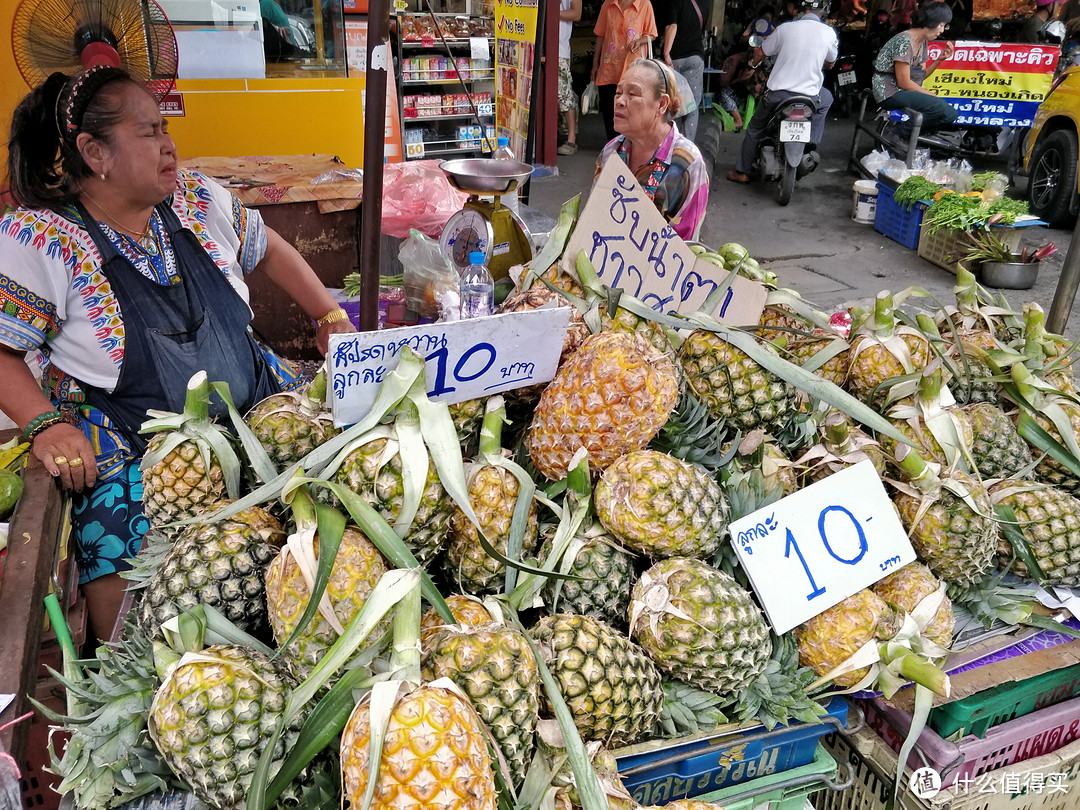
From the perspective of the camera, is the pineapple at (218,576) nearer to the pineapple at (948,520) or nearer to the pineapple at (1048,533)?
the pineapple at (948,520)

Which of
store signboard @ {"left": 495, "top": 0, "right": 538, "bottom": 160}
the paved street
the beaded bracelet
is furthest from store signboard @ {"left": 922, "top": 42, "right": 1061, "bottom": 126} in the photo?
the beaded bracelet

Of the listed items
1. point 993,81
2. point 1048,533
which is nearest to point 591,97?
point 993,81

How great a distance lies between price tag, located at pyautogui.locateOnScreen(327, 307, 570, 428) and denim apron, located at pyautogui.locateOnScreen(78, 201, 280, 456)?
45.3 inches

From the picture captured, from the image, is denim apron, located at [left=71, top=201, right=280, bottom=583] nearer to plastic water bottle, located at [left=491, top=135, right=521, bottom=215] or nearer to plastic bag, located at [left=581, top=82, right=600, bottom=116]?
plastic water bottle, located at [left=491, top=135, right=521, bottom=215]

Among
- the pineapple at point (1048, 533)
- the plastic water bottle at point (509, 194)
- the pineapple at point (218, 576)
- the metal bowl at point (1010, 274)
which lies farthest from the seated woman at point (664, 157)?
the metal bowl at point (1010, 274)

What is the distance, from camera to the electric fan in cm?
248

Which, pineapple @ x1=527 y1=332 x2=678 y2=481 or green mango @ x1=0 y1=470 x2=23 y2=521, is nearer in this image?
pineapple @ x1=527 y1=332 x2=678 y2=481

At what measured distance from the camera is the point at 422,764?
3.18ft

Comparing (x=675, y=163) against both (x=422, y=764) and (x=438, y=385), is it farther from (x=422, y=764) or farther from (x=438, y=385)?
(x=422, y=764)

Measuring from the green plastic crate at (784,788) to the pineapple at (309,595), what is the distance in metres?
0.75

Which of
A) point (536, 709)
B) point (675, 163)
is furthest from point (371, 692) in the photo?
point (675, 163)

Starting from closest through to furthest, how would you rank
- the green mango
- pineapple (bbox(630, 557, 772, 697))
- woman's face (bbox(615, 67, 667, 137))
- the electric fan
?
pineapple (bbox(630, 557, 772, 697)) < the green mango < the electric fan < woman's face (bbox(615, 67, 667, 137))

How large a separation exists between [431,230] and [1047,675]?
308 centimetres

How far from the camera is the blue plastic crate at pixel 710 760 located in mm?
1382
